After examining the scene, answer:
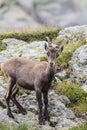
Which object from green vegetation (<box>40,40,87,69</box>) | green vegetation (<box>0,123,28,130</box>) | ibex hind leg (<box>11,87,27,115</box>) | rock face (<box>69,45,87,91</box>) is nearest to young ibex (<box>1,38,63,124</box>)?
ibex hind leg (<box>11,87,27,115</box>)

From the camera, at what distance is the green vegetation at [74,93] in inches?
702

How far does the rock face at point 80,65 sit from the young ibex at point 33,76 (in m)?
2.57

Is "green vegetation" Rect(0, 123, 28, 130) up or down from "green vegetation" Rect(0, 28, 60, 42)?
down

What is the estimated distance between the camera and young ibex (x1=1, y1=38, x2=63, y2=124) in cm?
1628

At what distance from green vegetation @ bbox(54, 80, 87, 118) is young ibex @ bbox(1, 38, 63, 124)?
1.45 m

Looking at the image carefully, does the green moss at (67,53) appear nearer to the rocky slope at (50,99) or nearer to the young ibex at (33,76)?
the rocky slope at (50,99)

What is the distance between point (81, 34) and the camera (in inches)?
894

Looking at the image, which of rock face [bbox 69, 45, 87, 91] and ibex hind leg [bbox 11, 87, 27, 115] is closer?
ibex hind leg [bbox 11, 87, 27, 115]

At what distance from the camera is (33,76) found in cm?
1680

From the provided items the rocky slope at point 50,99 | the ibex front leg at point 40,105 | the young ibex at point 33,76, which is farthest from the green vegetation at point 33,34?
the ibex front leg at point 40,105

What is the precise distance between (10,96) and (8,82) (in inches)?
18.3

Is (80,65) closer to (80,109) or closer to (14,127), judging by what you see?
(80,109)

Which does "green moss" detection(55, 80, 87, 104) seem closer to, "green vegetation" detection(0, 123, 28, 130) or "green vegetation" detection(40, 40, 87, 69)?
"green vegetation" detection(40, 40, 87, 69)

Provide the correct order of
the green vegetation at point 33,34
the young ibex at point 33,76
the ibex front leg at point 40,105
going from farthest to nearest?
the green vegetation at point 33,34, the ibex front leg at point 40,105, the young ibex at point 33,76
